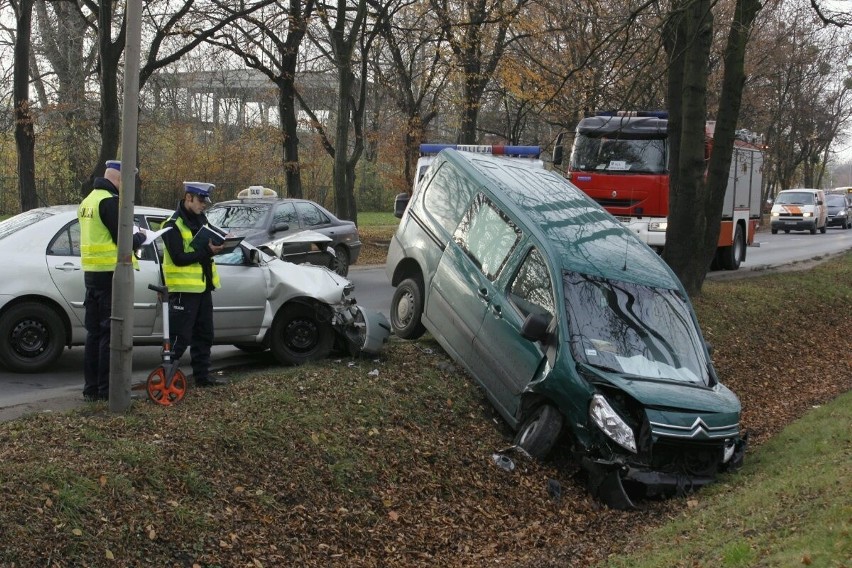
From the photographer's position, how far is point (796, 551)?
17.2ft

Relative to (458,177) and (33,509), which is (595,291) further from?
(33,509)

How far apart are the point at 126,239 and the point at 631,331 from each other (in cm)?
414

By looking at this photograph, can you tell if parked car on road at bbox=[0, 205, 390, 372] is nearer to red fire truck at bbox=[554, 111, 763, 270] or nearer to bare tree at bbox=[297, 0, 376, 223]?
red fire truck at bbox=[554, 111, 763, 270]

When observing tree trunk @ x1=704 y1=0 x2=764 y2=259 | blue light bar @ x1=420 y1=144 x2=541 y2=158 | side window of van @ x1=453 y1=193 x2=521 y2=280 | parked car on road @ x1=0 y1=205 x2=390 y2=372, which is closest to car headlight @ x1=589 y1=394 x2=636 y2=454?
side window of van @ x1=453 y1=193 x2=521 y2=280

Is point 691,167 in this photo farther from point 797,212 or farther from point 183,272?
point 797,212

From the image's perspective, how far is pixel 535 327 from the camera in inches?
303

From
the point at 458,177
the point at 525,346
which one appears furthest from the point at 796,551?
the point at 458,177

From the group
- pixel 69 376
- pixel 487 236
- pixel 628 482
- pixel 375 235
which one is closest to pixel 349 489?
pixel 628 482

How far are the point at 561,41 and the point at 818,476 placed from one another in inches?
1174

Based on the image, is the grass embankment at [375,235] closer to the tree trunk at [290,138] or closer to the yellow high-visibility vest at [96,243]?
the tree trunk at [290,138]

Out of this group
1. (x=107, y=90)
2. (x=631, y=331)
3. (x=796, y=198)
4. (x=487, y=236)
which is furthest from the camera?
(x=796, y=198)

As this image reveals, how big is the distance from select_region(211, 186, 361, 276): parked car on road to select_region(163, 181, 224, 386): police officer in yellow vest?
16.8ft

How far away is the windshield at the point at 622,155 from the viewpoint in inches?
760

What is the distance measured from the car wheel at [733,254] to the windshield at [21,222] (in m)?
17.0
